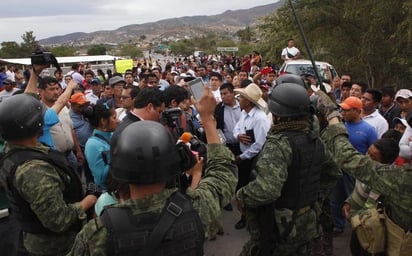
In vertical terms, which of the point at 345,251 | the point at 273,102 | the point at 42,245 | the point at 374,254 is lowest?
the point at 345,251

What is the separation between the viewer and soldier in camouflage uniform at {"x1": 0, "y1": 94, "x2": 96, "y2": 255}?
222 centimetres

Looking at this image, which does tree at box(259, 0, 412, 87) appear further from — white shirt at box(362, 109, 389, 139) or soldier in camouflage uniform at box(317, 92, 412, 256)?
soldier in camouflage uniform at box(317, 92, 412, 256)

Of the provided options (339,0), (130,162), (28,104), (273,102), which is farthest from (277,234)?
(339,0)

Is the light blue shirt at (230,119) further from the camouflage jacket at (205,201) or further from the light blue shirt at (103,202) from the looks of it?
the camouflage jacket at (205,201)

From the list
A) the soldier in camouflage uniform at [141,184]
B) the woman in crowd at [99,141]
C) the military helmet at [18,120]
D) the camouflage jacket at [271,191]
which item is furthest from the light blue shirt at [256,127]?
the soldier in camouflage uniform at [141,184]

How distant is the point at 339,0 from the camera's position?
1382 centimetres

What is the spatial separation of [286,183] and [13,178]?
181 centimetres

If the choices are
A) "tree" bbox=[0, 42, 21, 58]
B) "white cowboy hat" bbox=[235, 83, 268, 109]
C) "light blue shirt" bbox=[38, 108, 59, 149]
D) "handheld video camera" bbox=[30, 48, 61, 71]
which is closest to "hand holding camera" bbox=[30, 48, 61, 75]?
"handheld video camera" bbox=[30, 48, 61, 71]

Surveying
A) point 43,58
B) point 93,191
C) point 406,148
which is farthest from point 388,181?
point 43,58

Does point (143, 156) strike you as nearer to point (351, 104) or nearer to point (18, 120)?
point (18, 120)

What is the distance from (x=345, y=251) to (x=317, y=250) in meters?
0.47

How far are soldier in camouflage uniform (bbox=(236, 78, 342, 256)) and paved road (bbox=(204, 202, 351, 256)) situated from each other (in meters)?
1.57

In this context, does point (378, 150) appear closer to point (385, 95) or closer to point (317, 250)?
point (317, 250)

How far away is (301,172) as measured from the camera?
2674 mm
